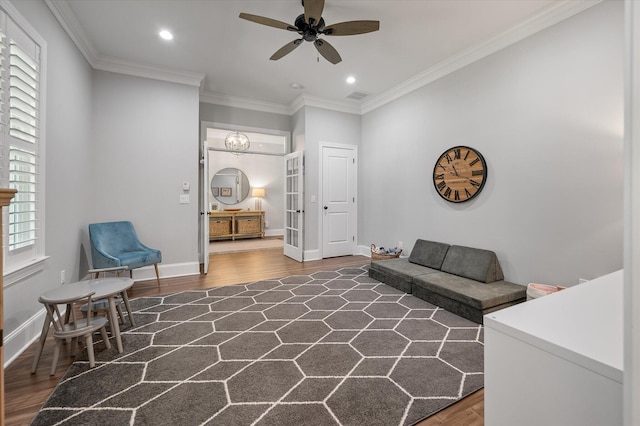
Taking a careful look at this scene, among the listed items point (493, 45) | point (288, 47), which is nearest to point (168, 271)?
point (288, 47)

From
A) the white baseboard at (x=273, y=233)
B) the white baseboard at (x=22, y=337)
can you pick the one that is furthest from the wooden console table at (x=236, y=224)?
the white baseboard at (x=22, y=337)

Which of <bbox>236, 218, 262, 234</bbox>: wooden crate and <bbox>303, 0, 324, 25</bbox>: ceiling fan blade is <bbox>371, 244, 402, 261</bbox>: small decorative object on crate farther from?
<bbox>236, 218, 262, 234</bbox>: wooden crate

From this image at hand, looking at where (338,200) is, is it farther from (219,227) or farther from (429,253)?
(219,227)

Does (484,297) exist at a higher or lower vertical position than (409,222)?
lower

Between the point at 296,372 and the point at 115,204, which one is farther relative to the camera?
the point at 115,204

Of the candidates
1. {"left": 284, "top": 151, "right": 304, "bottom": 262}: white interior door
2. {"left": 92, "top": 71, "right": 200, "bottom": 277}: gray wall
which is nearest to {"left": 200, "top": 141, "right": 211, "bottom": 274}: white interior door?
{"left": 92, "top": 71, "right": 200, "bottom": 277}: gray wall

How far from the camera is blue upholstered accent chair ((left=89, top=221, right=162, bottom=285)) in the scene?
3.18 m

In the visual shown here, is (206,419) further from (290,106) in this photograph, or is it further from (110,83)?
(290,106)

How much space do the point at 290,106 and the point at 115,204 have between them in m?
3.47

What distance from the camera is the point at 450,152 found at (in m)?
3.80

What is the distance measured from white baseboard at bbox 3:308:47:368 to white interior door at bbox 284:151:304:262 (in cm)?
349

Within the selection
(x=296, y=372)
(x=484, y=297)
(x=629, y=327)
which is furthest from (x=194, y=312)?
(x=629, y=327)

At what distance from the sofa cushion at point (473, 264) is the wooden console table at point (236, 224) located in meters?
5.82

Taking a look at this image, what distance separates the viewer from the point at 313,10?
2.47 meters
